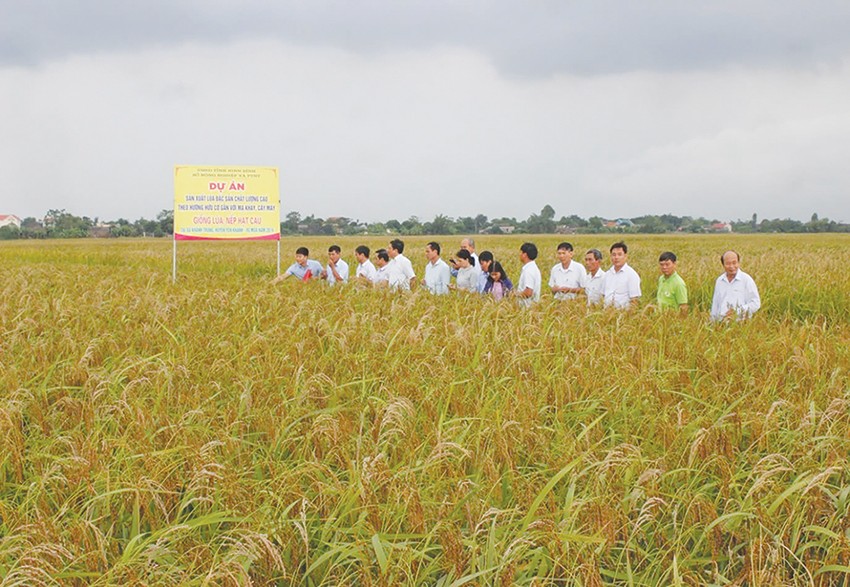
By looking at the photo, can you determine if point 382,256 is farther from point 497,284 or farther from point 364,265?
point 497,284

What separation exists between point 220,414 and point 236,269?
17.1 meters

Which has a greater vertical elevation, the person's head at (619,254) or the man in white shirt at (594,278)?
the person's head at (619,254)

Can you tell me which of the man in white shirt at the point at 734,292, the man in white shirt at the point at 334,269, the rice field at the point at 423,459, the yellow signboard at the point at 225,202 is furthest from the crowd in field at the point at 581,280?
the yellow signboard at the point at 225,202

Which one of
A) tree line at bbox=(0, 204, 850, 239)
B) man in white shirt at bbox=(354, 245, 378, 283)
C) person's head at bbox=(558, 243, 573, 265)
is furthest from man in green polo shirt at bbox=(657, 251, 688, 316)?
tree line at bbox=(0, 204, 850, 239)

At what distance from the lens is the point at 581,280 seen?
32.8 feet

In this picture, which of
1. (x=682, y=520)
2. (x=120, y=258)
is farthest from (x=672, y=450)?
(x=120, y=258)

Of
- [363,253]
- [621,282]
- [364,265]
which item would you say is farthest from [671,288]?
[364,265]

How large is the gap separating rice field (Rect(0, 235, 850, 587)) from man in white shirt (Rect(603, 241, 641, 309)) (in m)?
2.68

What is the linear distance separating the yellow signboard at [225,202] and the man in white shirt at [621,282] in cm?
830

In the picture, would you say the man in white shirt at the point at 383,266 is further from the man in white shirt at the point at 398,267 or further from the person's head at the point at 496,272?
the person's head at the point at 496,272

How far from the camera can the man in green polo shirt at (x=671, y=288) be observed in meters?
8.89

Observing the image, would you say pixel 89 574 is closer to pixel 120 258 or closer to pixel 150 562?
pixel 150 562

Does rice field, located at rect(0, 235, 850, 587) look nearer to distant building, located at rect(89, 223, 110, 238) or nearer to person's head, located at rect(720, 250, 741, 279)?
person's head, located at rect(720, 250, 741, 279)

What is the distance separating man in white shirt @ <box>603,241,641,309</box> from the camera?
9086 millimetres
